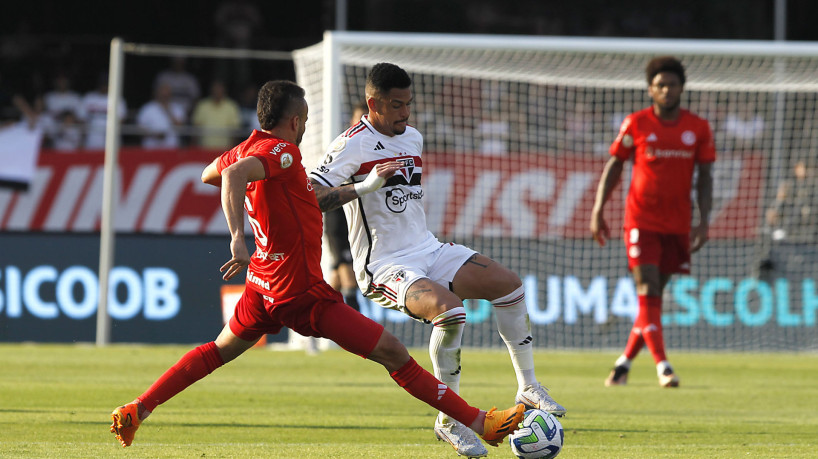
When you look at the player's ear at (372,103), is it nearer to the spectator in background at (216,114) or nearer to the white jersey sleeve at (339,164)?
the white jersey sleeve at (339,164)

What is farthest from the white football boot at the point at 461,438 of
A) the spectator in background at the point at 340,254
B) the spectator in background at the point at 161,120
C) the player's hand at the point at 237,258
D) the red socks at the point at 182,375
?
the spectator in background at the point at 161,120

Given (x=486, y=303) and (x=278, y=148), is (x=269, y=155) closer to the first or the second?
(x=278, y=148)

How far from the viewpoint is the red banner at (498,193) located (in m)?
14.0

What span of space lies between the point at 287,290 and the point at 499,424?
1.14m

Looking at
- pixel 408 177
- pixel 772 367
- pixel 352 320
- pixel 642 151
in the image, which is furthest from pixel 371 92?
pixel 772 367

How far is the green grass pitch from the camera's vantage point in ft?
20.1

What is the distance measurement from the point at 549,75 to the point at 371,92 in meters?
7.97

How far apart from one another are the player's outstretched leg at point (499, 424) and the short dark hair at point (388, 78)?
1856 mm

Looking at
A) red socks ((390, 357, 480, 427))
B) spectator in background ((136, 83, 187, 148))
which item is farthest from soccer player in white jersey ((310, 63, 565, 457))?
spectator in background ((136, 83, 187, 148))

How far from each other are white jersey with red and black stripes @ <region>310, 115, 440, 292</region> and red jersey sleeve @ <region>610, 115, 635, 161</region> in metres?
3.53

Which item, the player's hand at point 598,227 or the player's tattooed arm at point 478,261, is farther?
the player's hand at point 598,227

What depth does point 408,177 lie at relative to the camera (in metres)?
6.38

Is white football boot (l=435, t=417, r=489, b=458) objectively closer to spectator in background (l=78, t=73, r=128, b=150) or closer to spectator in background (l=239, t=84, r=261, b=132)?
spectator in background (l=239, t=84, r=261, b=132)

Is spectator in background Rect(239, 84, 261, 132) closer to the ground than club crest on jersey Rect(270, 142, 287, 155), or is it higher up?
higher up
